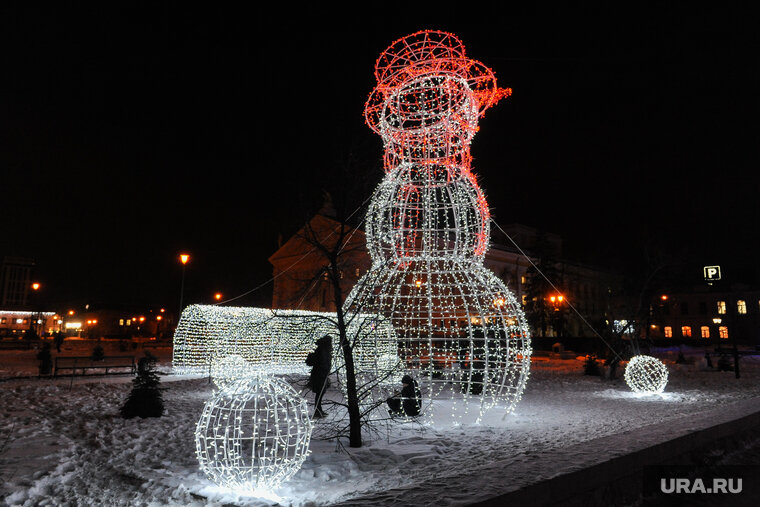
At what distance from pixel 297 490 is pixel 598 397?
10286 mm

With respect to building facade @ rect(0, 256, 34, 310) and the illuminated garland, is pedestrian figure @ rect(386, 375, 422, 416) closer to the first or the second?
the illuminated garland

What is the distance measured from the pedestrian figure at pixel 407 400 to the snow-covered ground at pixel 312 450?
285 mm

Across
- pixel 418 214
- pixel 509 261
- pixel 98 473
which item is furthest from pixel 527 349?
pixel 509 261

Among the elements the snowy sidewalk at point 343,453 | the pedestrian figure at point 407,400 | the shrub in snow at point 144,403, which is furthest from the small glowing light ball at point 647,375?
the shrub in snow at point 144,403

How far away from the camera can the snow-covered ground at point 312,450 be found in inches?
182

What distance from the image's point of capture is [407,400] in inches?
349

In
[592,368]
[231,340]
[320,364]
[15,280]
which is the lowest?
[592,368]

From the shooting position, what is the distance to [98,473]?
5.65 meters

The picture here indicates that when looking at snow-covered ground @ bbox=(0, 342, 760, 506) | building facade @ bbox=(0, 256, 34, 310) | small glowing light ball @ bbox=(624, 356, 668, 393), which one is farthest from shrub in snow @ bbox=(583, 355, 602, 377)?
building facade @ bbox=(0, 256, 34, 310)

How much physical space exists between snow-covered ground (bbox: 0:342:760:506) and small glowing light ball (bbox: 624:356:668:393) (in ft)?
2.65

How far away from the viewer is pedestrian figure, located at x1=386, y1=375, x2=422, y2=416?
27.6 ft

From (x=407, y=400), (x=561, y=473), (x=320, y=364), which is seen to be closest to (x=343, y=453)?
(x=407, y=400)

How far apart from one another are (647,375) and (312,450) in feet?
35.3

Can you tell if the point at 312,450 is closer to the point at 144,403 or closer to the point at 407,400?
the point at 407,400
